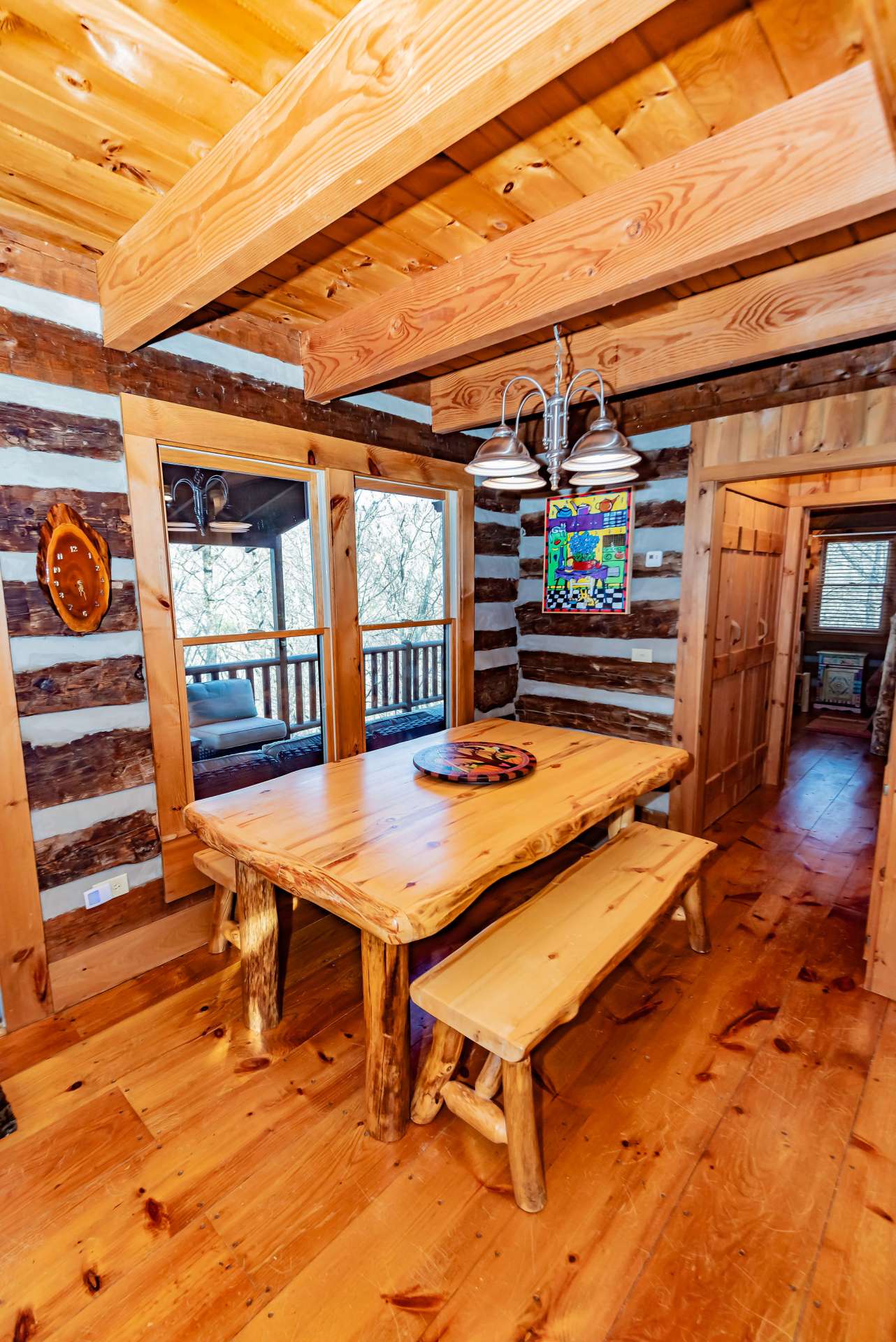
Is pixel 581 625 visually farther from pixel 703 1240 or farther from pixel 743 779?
pixel 703 1240

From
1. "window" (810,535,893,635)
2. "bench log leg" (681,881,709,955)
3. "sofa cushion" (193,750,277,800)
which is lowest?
"bench log leg" (681,881,709,955)

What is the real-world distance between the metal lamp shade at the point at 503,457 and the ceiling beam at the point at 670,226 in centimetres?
34

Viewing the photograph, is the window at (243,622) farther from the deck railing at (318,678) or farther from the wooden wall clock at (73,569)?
the wooden wall clock at (73,569)

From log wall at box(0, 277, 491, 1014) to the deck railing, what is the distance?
1.52 ft

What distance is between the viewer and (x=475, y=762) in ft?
7.80

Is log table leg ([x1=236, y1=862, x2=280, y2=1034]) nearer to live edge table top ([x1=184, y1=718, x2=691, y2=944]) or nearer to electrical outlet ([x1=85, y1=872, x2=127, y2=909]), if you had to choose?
live edge table top ([x1=184, y1=718, x2=691, y2=944])

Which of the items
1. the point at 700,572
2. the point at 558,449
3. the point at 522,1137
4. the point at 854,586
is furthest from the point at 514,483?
the point at 854,586

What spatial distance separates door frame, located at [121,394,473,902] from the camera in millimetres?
2350

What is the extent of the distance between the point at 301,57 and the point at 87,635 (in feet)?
6.13

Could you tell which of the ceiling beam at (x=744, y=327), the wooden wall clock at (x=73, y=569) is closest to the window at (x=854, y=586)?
the ceiling beam at (x=744, y=327)

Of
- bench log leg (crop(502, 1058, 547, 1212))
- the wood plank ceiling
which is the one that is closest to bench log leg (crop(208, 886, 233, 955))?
bench log leg (crop(502, 1058, 547, 1212))

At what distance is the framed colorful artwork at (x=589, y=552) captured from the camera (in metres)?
3.56

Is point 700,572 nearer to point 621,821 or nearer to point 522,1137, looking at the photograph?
point 621,821

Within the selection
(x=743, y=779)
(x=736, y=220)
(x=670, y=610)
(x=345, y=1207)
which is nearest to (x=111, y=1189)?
(x=345, y=1207)
